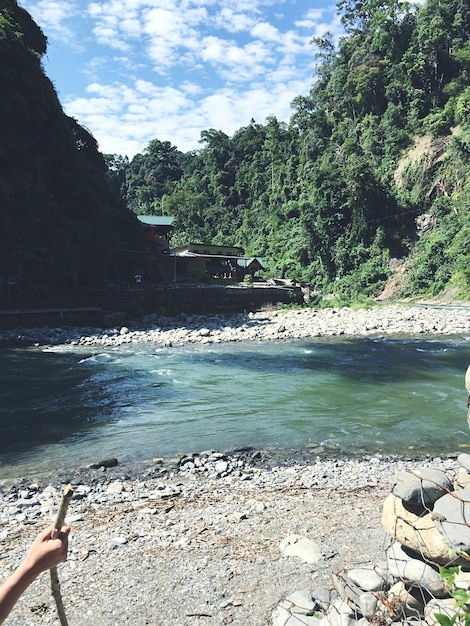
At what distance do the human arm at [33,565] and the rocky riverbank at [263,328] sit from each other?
18.8m

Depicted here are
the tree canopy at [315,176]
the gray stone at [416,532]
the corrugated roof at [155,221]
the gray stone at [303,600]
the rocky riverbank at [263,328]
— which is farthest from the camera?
the corrugated roof at [155,221]

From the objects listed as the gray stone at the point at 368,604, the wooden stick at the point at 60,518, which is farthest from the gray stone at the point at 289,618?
the wooden stick at the point at 60,518

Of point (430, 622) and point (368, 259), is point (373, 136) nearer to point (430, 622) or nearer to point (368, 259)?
point (368, 259)

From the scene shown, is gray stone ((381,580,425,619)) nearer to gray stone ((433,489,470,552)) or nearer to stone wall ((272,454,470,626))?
stone wall ((272,454,470,626))

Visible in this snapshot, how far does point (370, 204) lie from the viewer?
141ft

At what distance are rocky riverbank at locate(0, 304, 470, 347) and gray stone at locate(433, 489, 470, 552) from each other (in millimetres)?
17981

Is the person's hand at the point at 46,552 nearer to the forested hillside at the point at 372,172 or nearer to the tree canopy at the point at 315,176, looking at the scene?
the tree canopy at the point at 315,176

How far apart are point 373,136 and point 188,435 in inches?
1943

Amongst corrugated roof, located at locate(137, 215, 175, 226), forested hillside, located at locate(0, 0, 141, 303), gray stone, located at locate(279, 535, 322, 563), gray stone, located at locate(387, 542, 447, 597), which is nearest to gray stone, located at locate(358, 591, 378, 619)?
gray stone, located at locate(387, 542, 447, 597)

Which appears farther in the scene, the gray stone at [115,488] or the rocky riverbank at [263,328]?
the rocky riverbank at [263,328]

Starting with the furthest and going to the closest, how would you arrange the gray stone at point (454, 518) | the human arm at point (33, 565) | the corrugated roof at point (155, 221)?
the corrugated roof at point (155, 221), the gray stone at point (454, 518), the human arm at point (33, 565)

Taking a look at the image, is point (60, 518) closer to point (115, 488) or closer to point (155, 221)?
point (115, 488)

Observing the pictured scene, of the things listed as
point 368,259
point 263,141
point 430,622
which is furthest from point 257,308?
point 263,141

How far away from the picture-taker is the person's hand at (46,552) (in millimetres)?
1747
